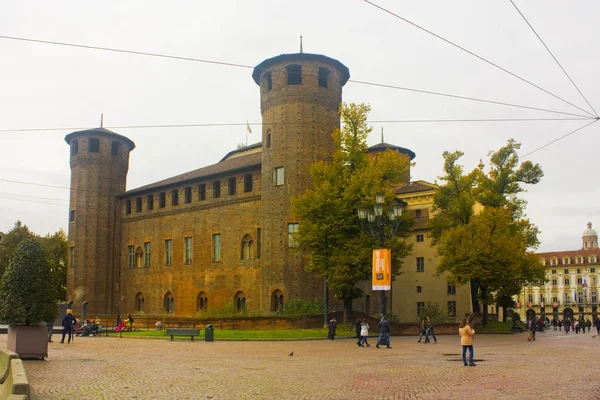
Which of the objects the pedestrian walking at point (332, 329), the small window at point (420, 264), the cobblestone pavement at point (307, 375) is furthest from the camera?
the small window at point (420, 264)

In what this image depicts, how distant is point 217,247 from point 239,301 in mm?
4831

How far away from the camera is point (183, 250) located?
50.4 metres

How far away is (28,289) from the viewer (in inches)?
652

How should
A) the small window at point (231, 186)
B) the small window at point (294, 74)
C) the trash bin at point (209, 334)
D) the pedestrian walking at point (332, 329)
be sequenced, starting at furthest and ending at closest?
the small window at point (231, 186) < the small window at point (294, 74) < the pedestrian walking at point (332, 329) < the trash bin at point (209, 334)

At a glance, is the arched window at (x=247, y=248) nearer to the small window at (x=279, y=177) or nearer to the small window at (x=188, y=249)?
the small window at (x=279, y=177)

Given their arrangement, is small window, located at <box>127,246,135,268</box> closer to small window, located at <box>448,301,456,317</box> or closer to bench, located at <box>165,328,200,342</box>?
small window, located at <box>448,301,456,317</box>

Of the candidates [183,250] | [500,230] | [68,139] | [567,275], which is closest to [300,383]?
[500,230]

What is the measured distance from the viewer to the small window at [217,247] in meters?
47.4

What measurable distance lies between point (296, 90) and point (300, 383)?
31.0m

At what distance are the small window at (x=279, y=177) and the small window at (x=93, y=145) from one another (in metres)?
20.7

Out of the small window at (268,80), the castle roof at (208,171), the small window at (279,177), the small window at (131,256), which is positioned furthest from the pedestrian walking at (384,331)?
the small window at (131,256)

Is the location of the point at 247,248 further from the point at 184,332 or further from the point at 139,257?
the point at 184,332

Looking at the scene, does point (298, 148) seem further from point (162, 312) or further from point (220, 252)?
point (162, 312)

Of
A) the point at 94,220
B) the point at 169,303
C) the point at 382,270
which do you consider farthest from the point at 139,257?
the point at 382,270
